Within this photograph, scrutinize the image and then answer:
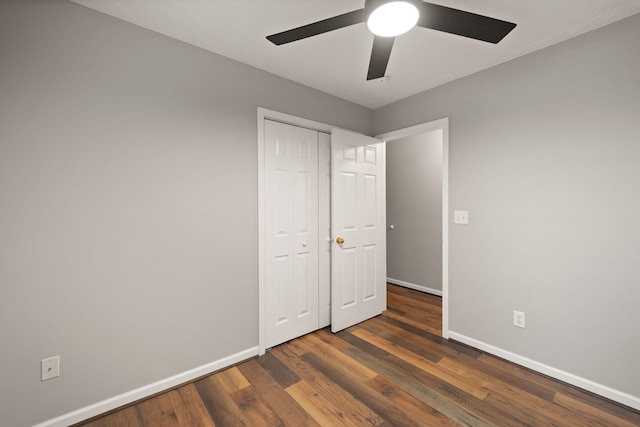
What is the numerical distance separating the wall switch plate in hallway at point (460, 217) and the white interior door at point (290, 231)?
1.33 meters

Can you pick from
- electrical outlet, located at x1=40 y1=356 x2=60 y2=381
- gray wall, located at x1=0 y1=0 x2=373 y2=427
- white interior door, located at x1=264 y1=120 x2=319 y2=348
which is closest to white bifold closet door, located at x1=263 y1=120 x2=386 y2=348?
white interior door, located at x1=264 y1=120 x2=319 y2=348

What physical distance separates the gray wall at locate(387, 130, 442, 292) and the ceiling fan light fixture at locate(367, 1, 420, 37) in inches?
111

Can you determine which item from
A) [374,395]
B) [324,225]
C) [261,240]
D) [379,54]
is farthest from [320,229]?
[379,54]

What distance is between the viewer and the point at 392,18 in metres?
1.29

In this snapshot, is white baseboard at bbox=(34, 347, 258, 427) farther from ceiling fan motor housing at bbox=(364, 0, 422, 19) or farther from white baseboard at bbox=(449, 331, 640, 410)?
ceiling fan motor housing at bbox=(364, 0, 422, 19)

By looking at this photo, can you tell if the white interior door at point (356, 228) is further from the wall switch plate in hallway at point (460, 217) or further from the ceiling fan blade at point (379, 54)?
the ceiling fan blade at point (379, 54)

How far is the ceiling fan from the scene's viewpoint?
1.22m

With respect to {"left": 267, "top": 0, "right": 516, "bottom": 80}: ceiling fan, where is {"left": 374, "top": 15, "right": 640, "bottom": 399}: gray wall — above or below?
below

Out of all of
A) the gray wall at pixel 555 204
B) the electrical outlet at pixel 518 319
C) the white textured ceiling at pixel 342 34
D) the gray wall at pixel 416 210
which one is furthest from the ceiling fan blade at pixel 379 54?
the gray wall at pixel 416 210

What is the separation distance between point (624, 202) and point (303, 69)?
247cm

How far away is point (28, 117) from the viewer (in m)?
1.49

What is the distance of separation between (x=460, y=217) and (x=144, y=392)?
282 centimetres

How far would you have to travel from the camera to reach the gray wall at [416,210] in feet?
13.0

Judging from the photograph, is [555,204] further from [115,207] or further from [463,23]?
A: [115,207]
